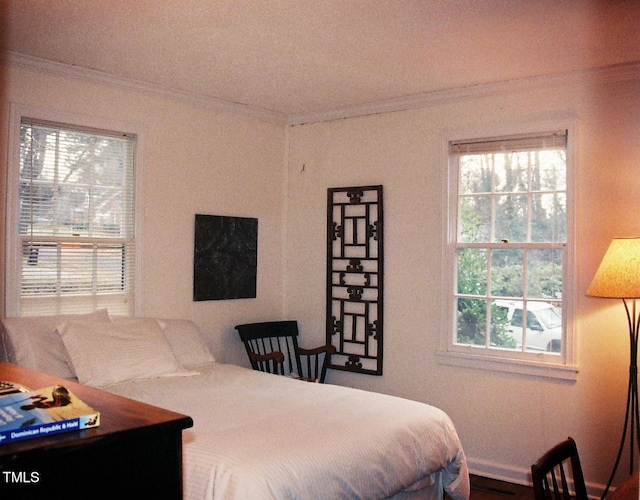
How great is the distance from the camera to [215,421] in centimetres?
306

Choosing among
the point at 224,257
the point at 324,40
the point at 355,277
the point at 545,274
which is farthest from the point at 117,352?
the point at 545,274

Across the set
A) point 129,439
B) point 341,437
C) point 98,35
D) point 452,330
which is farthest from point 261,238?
point 129,439

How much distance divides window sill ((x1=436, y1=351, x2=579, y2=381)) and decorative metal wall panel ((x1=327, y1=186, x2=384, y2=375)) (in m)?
0.61

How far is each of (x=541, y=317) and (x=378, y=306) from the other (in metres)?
1.26

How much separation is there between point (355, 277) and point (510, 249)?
4.28ft

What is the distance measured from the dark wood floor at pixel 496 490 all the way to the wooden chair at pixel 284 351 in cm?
145

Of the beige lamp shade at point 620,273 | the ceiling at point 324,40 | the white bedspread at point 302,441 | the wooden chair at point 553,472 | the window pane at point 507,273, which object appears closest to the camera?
the wooden chair at point 553,472

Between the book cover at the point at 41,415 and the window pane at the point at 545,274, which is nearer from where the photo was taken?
the book cover at the point at 41,415

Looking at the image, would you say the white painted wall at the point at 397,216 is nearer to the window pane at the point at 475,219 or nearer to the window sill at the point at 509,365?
the window sill at the point at 509,365

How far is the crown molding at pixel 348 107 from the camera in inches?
160

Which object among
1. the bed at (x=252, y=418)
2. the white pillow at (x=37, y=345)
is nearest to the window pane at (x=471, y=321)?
the bed at (x=252, y=418)

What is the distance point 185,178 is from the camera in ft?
16.1

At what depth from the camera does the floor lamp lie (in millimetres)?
3549

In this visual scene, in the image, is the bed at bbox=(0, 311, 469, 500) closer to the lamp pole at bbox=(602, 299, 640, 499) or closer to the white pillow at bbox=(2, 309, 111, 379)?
the white pillow at bbox=(2, 309, 111, 379)
